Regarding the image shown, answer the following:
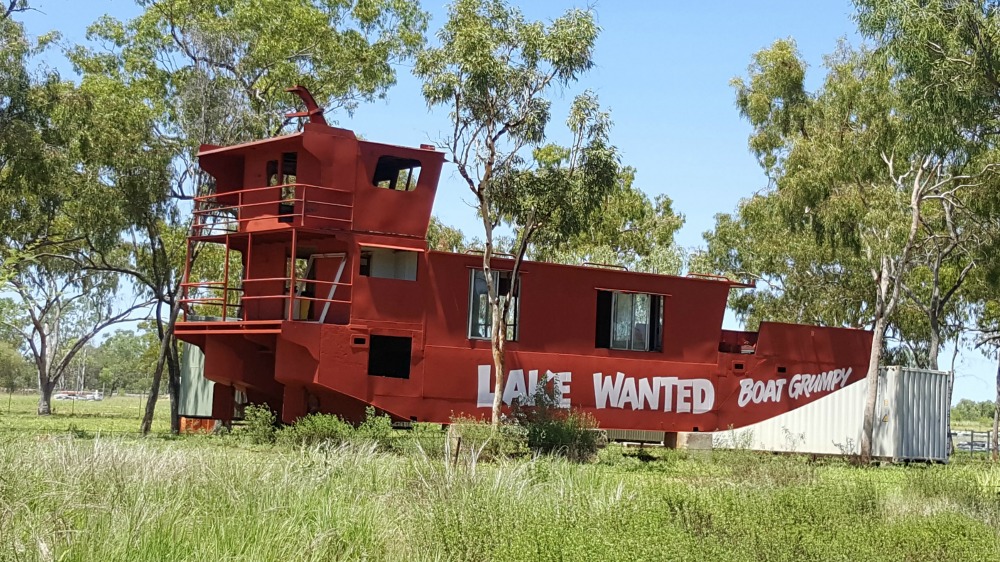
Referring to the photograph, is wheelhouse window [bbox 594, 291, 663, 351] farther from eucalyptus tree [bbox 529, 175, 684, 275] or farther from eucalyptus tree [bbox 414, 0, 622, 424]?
eucalyptus tree [bbox 529, 175, 684, 275]

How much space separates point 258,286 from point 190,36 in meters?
12.1

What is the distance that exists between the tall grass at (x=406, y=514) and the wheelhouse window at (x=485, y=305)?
29.9 feet

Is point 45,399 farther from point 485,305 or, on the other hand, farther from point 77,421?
point 485,305

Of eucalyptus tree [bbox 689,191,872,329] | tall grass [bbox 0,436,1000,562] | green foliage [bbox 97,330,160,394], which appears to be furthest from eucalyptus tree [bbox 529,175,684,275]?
green foliage [bbox 97,330,160,394]

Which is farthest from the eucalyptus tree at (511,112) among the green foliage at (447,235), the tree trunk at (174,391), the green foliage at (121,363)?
the green foliage at (121,363)

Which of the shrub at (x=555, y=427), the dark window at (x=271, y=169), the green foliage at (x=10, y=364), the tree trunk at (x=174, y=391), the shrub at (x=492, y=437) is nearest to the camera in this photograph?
the shrub at (x=492, y=437)

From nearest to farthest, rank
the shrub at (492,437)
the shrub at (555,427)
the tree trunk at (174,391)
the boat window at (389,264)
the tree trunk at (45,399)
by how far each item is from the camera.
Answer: the shrub at (492,437) < the shrub at (555,427) < the boat window at (389,264) < the tree trunk at (174,391) < the tree trunk at (45,399)

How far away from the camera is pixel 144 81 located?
3769cm

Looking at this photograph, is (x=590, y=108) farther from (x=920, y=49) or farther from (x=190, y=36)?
(x=190, y=36)

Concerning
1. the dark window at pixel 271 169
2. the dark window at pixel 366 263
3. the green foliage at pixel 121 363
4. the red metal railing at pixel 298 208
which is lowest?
the green foliage at pixel 121 363

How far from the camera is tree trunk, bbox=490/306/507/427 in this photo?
23531mm

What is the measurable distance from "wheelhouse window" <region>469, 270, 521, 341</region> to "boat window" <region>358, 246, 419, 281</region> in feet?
4.61

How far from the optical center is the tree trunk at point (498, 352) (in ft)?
77.2

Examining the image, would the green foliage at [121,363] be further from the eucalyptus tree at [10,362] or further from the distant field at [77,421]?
the distant field at [77,421]
